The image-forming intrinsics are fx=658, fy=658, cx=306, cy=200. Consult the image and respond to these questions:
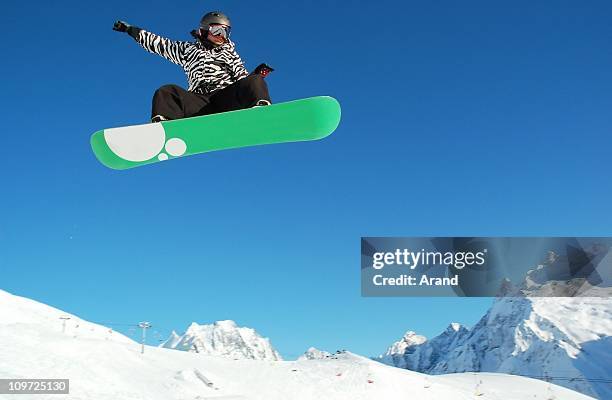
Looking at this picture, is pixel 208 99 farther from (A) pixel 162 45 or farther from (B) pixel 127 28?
(B) pixel 127 28

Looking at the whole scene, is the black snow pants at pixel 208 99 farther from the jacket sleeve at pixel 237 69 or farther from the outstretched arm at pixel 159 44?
the outstretched arm at pixel 159 44

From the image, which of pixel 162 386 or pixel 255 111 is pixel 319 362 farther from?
pixel 255 111

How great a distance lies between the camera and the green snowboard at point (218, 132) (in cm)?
768

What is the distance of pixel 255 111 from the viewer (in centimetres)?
771

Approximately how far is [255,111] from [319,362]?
98.7ft

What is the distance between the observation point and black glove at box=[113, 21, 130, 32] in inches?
314

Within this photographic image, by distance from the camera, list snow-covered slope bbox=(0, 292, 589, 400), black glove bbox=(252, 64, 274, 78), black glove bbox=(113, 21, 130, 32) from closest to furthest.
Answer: black glove bbox=(252, 64, 274, 78) < black glove bbox=(113, 21, 130, 32) < snow-covered slope bbox=(0, 292, 589, 400)

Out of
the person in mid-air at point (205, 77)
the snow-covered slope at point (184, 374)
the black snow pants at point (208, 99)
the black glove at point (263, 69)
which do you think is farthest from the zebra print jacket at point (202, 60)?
the snow-covered slope at point (184, 374)

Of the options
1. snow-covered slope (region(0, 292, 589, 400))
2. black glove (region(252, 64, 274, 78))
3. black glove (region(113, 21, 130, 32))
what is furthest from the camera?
snow-covered slope (region(0, 292, 589, 400))

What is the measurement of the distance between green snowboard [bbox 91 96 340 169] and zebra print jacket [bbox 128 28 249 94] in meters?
0.53

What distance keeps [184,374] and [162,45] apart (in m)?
23.5

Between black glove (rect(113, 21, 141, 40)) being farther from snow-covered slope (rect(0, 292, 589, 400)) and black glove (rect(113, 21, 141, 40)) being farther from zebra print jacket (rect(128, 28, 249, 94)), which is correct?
snow-covered slope (rect(0, 292, 589, 400))

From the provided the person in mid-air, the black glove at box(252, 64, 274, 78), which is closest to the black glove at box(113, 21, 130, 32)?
the person in mid-air

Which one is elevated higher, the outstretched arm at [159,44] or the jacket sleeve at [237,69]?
the outstretched arm at [159,44]
